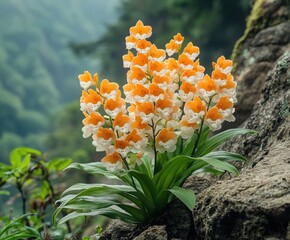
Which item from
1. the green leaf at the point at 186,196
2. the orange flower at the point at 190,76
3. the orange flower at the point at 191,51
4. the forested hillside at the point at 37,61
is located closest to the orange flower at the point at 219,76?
the orange flower at the point at 190,76

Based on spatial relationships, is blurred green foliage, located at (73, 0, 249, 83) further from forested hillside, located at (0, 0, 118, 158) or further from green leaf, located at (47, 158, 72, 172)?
forested hillside, located at (0, 0, 118, 158)

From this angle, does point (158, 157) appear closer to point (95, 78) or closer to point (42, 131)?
point (95, 78)

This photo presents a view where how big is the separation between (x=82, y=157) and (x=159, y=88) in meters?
20.2

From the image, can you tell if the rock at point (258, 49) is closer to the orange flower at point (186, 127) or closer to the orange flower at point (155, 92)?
the orange flower at point (186, 127)

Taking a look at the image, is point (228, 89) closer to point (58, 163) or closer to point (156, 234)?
point (156, 234)

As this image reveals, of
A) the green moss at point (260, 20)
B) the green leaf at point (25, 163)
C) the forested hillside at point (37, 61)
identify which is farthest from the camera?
the forested hillside at point (37, 61)

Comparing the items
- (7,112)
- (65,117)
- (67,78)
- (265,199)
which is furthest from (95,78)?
(67,78)

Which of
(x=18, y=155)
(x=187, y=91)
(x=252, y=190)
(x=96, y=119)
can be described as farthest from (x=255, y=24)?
(x=252, y=190)

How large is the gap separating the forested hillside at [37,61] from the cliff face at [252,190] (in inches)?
1812

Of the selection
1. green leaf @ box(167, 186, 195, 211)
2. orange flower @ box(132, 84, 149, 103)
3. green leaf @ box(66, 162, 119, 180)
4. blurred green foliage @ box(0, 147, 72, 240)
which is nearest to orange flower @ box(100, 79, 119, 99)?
orange flower @ box(132, 84, 149, 103)

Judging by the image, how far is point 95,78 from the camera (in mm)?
2420

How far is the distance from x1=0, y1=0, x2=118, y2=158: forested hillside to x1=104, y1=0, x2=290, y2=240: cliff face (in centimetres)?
4602

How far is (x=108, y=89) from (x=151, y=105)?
0.23 m

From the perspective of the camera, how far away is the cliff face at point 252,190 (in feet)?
6.19
